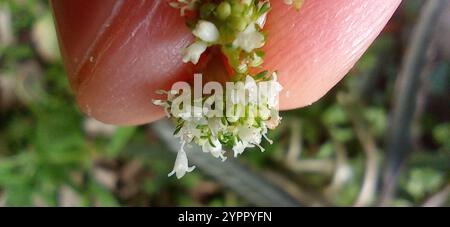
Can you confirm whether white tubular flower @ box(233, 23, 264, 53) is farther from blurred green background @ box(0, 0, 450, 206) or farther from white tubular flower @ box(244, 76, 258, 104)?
blurred green background @ box(0, 0, 450, 206)

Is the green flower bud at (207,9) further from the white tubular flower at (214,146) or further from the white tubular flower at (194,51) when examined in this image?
the white tubular flower at (214,146)

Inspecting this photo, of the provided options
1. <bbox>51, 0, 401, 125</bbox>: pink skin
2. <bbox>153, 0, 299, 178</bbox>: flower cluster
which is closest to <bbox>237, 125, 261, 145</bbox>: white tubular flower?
<bbox>153, 0, 299, 178</bbox>: flower cluster

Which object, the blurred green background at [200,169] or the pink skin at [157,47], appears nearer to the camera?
the pink skin at [157,47]

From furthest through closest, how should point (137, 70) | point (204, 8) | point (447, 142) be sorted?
point (447, 142) < point (137, 70) < point (204, 8)

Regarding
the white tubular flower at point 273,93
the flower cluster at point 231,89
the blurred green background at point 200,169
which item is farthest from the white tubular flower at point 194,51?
the blurred green background at point 200,169

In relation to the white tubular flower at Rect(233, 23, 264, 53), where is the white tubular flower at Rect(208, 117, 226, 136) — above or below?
below

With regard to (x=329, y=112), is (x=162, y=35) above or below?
below
